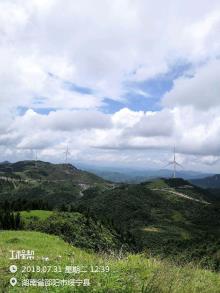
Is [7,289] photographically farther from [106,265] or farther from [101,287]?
[106,265]

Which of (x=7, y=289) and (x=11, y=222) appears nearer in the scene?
(x=7, y=289)

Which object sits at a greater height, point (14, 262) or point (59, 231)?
point (14, 262)

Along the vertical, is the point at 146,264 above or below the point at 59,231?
above

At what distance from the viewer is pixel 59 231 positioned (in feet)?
135

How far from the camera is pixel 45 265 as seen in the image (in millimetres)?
14156

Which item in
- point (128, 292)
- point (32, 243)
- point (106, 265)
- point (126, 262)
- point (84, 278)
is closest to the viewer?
point (128, 292)

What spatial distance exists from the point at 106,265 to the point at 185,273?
8.62 feet

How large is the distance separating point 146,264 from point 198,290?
8.02 ft

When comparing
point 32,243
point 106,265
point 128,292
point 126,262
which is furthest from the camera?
point 32,243

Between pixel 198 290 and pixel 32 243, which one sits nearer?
pixel 198 290

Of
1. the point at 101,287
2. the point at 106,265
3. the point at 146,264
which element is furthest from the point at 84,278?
the point at 146,264

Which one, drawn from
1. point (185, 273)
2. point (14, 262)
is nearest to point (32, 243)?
point (14, 262)

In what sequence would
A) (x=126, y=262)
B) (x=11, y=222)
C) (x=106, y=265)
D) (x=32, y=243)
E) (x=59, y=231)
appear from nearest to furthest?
(x=106, y=265) → (x=126, y=262) → (x=32, y=243) → (x=59, y=231) → (x=11, y=222)

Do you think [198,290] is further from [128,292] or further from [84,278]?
[84,278]
